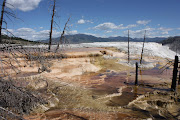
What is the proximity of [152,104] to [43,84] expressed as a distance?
7993 millimetres

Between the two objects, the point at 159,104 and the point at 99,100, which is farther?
the point at 99,100

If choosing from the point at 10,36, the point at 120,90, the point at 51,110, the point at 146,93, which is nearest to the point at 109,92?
the point at 120,90

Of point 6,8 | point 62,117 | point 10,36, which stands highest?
point 6,8

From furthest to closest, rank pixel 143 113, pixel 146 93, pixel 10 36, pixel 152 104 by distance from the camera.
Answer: pixel 146 93, pixel 152 104, pixel 143 113, pixel 10 36

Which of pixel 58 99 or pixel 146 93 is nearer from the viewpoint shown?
pixel 58 99

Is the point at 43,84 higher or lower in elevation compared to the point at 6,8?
lower

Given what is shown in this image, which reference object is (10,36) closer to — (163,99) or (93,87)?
(93,87)

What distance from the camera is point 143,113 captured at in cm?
730

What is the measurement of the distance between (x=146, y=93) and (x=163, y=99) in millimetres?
1176

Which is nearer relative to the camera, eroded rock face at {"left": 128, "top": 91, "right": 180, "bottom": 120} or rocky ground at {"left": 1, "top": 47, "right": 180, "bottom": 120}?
rocky ground at {"left": 1, "top": 47, "right": 180, "bottom": 120}

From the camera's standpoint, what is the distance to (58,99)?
889 centimetres

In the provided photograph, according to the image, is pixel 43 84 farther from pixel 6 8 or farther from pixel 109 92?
pixel 6 8

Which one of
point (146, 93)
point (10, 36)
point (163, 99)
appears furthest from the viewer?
point (146, 93)

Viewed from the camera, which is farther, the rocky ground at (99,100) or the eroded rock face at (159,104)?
the eroded rock face at (159,104)
